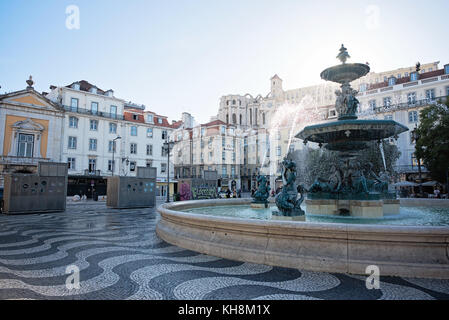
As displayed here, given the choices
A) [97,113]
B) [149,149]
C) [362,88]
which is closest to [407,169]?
[362,88]

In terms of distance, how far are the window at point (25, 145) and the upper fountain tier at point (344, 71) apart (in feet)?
107

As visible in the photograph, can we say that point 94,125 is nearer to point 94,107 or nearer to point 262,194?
point 94,107

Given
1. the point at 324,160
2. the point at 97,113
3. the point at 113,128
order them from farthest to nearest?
1. the point at 113,128
2. the point at 97,113
3. the point at 324,160

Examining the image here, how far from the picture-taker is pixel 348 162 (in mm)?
8914

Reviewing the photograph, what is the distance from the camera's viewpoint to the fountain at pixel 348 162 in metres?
7.73

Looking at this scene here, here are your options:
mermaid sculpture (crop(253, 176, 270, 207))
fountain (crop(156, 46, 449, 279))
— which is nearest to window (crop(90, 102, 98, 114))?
mermaid sculpture (crop(253, 176, 270, 207))

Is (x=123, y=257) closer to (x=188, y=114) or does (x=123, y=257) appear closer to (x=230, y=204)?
(x=230, y=204)

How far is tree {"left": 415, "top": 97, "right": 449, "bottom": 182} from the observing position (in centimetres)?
2219

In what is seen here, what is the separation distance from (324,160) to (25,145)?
32.7 metres

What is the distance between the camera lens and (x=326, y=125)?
8.12 m

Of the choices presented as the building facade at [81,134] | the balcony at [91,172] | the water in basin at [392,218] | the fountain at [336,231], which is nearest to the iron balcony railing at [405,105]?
the building facade at [81,134]

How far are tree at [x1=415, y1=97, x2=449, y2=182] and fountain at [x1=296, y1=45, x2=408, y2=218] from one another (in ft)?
57.5

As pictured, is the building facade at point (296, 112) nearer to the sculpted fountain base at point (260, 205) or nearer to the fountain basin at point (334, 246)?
the sculpted fountain base at point (260, 205)
